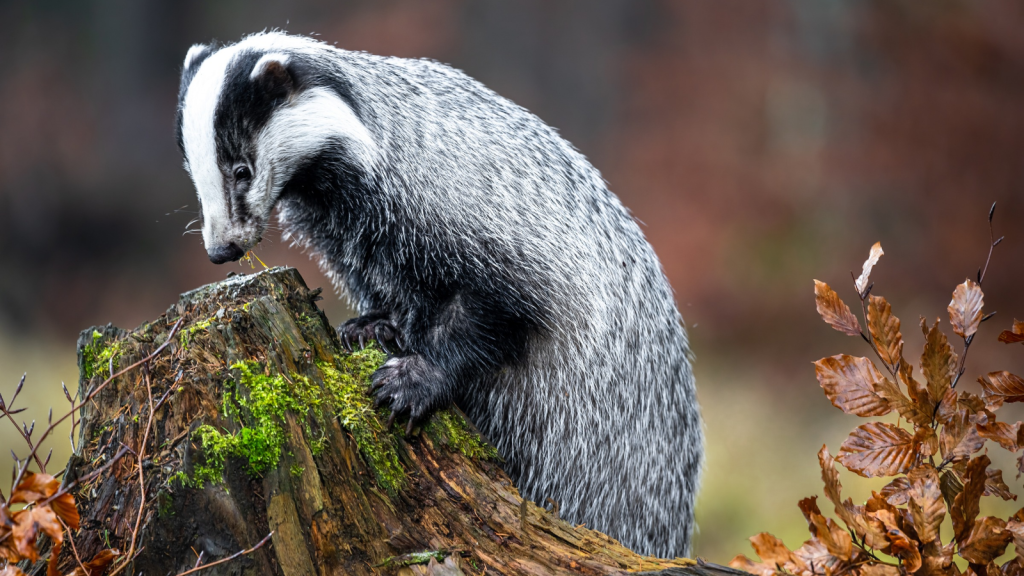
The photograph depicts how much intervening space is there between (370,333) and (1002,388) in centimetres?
170

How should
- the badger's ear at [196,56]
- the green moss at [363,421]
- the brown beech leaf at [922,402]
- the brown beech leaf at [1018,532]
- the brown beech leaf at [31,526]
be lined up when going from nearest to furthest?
the brown beech leaf at [31,526] < the brown beech leaf at [1018,532] < the brown beech leaf at [922,402] < the green moss at [363,421] < the badger's ear at [196,56]

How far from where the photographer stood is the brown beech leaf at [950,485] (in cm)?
154

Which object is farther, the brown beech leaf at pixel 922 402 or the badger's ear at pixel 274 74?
the badger's ear at pixel 274 74

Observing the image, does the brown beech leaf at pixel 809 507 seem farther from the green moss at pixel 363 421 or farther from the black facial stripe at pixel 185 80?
the black facial stripe at pixel 185 80

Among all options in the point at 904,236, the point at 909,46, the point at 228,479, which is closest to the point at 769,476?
the point at 904,236

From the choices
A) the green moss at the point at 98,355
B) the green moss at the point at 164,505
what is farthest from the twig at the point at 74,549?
the green moss at the point at 98,355

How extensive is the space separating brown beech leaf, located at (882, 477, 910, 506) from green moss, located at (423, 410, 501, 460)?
3.17 feet

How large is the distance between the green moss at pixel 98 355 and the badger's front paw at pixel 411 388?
0.60 m

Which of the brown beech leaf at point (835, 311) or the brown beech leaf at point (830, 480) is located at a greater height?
the brown beech leaf at point (835, 311)

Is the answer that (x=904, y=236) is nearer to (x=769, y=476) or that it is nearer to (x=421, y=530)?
(x=769, y=476)

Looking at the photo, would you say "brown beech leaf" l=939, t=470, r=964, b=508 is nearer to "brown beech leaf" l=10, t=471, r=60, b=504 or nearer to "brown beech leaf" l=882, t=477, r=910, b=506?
"brown beech leaf" l=882, t=477, r=910, b=506

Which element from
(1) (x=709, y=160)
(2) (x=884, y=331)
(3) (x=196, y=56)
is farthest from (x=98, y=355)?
(1) (x=709, y=160)

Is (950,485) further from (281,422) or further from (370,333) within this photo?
(370,333)

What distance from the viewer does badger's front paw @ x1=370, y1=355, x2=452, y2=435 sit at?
1.94 metres
